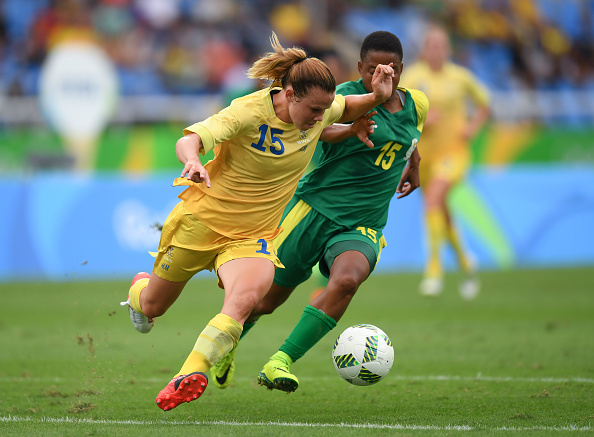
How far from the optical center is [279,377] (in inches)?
201

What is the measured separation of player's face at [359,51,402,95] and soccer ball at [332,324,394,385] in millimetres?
1704

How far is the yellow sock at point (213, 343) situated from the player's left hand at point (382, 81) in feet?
5.71

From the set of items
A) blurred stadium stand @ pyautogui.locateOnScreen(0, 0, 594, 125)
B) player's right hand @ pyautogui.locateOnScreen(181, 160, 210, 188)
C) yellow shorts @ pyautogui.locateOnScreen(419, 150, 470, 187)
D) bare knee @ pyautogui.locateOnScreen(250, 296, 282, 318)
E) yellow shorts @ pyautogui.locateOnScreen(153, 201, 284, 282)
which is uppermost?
blurred stadium stand @ pyautogui.locateOnScreen(0, 0, 594, 125)

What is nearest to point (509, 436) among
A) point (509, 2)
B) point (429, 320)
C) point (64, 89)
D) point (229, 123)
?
point (229, 123)

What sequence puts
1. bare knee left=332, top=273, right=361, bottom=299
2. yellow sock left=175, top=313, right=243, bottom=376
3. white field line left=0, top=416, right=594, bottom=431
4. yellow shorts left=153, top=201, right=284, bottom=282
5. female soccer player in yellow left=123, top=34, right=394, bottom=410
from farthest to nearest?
bare knee left=332, top=273, right=361, bottom=299
yellow shorts left=153, top=201, right=284, bottom=282
female soccer player in yellow left=123, top=34, right=394, bottom=410
yellow sock left=175, top=313, right=243, bottom=376
white field line left=0, top=416, right=594, bottom=431

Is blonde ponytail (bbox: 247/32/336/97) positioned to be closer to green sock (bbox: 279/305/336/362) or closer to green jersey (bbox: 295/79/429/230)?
green jersey (bbox: 295/79/429/230)

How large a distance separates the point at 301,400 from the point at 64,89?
11571 mm

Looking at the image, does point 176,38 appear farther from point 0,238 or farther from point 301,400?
point 301,400

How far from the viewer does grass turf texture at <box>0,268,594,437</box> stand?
15.9 feet

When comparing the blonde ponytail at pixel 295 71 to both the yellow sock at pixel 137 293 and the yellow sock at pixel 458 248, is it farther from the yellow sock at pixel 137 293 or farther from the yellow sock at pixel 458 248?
the yellow sock at pixel 458 248

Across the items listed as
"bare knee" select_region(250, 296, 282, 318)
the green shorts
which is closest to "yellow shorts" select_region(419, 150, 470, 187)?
the green shorts

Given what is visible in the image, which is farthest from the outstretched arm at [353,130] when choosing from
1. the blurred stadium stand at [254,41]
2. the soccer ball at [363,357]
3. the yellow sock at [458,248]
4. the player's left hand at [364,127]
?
the blurred stadium stand at [254,41]

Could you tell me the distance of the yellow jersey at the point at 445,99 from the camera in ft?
37.3

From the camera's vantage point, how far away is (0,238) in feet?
42.9
